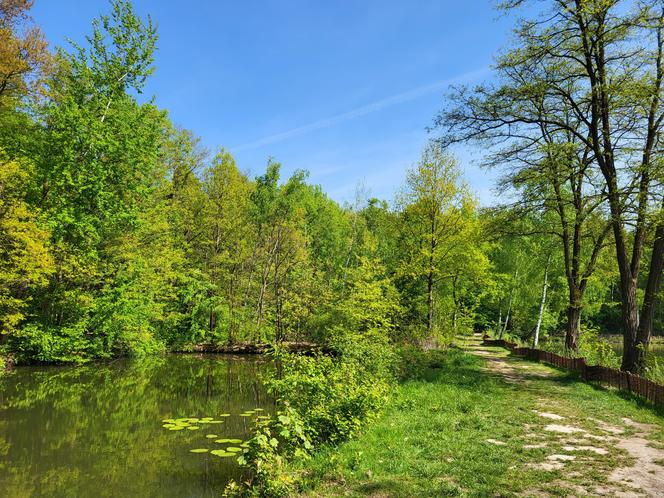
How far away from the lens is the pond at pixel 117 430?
24.7ft

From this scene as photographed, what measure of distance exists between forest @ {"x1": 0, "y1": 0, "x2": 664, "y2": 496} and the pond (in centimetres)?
136

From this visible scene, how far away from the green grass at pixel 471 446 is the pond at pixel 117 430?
2659 millimetres

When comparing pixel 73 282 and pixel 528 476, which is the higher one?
pixel 73 282

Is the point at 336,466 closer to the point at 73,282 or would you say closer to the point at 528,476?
the point at 528,476

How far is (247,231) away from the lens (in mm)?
35219

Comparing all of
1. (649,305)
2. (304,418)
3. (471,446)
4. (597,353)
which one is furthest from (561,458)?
(597,353)

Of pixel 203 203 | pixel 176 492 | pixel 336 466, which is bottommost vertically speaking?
pixel 176 492

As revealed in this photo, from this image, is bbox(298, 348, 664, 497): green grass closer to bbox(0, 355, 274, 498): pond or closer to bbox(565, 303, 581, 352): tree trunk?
bbox(0, 355, 274, 498): pond

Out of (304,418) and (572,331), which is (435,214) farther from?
(304,418)

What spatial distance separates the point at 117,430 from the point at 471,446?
868cm

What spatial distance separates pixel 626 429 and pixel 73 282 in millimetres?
23064

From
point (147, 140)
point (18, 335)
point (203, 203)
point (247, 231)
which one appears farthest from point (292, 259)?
point (18, 335)

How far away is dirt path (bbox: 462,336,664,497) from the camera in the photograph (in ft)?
18.6

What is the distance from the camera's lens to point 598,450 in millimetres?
7223
